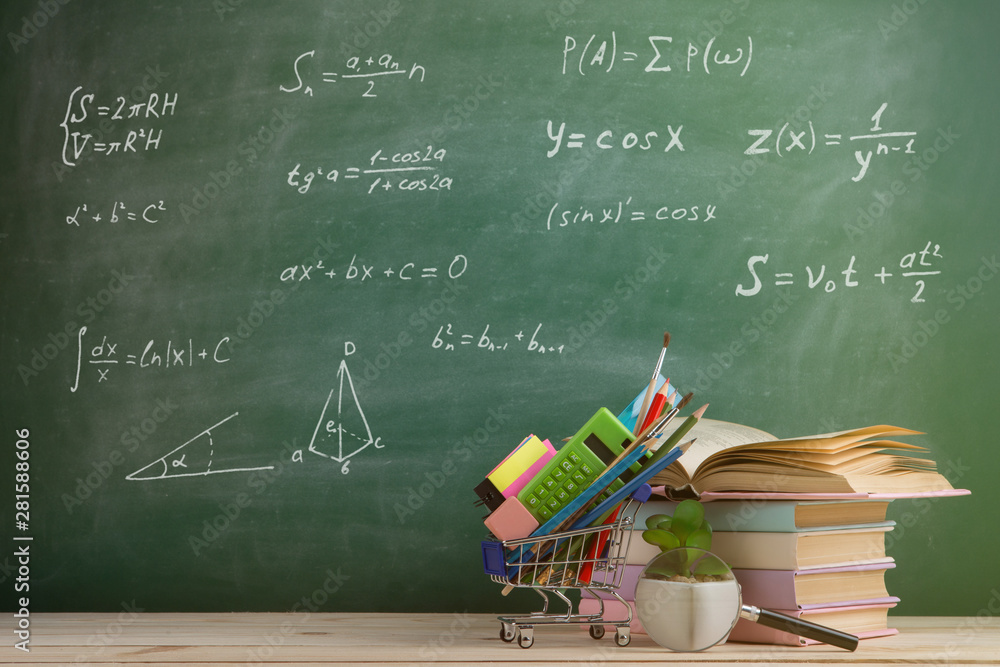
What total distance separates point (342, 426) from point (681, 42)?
109 centimetres

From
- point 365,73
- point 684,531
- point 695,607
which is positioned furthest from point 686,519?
point 365,73

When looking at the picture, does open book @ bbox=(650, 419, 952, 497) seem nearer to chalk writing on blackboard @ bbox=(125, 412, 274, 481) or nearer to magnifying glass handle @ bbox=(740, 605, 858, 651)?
magnifying glass handle @ bbox=(740, 605, 858, 651)

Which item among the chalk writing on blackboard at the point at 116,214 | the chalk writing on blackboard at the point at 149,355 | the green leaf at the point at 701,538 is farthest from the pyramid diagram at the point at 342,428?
the green leaf at the point at 701,538

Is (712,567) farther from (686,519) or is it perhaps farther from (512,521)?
(512,521)

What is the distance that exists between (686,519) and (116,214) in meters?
1.31

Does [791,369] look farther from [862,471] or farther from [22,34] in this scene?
[22,34]

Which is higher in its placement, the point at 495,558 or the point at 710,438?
the point at 710,438

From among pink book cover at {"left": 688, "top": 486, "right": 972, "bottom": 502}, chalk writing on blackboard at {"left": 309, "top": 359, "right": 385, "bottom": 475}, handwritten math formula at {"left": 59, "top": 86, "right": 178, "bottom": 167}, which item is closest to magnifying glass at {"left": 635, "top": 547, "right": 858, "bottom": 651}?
pink book cover at {"left": 688, "top": 486, "right": 972, "bottom": 502}

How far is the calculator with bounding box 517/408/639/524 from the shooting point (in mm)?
1108

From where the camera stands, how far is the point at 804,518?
118 centimetres

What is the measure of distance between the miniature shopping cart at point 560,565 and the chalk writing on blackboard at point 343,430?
557mm

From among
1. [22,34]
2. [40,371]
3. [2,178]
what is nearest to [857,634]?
[40,371]

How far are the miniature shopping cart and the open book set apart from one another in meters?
0.13

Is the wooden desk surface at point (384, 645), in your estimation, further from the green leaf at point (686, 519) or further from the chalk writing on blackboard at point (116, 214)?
the chalk writing on blackboard at point (116, 214)
